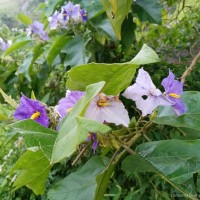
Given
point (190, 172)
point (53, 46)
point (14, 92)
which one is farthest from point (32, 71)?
point (190, 172)

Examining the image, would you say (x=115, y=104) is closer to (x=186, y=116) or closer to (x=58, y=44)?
(x=186, y=116)

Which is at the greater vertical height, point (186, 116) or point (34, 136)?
point (34, 136)

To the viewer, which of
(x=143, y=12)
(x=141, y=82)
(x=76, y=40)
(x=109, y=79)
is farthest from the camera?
(x=76, y=40)

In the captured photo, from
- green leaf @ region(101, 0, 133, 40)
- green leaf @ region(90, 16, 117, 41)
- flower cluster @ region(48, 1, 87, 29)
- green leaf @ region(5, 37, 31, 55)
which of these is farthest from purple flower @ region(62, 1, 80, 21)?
green leaf @ region(101, 0, 133, 40)

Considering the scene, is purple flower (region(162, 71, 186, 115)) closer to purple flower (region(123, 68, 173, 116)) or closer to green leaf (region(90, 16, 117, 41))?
purple flower (region(123, 68, 173, 116))

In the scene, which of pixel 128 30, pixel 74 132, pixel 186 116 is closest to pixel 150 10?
pixel 128 30

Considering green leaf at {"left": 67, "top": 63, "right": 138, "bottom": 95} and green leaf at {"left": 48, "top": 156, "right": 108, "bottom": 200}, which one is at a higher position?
green leaf at {"left": 67, "top": 63, "right": 138, "bottom": 95}

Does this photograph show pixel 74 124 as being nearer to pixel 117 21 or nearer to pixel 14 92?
pixel 117 21
